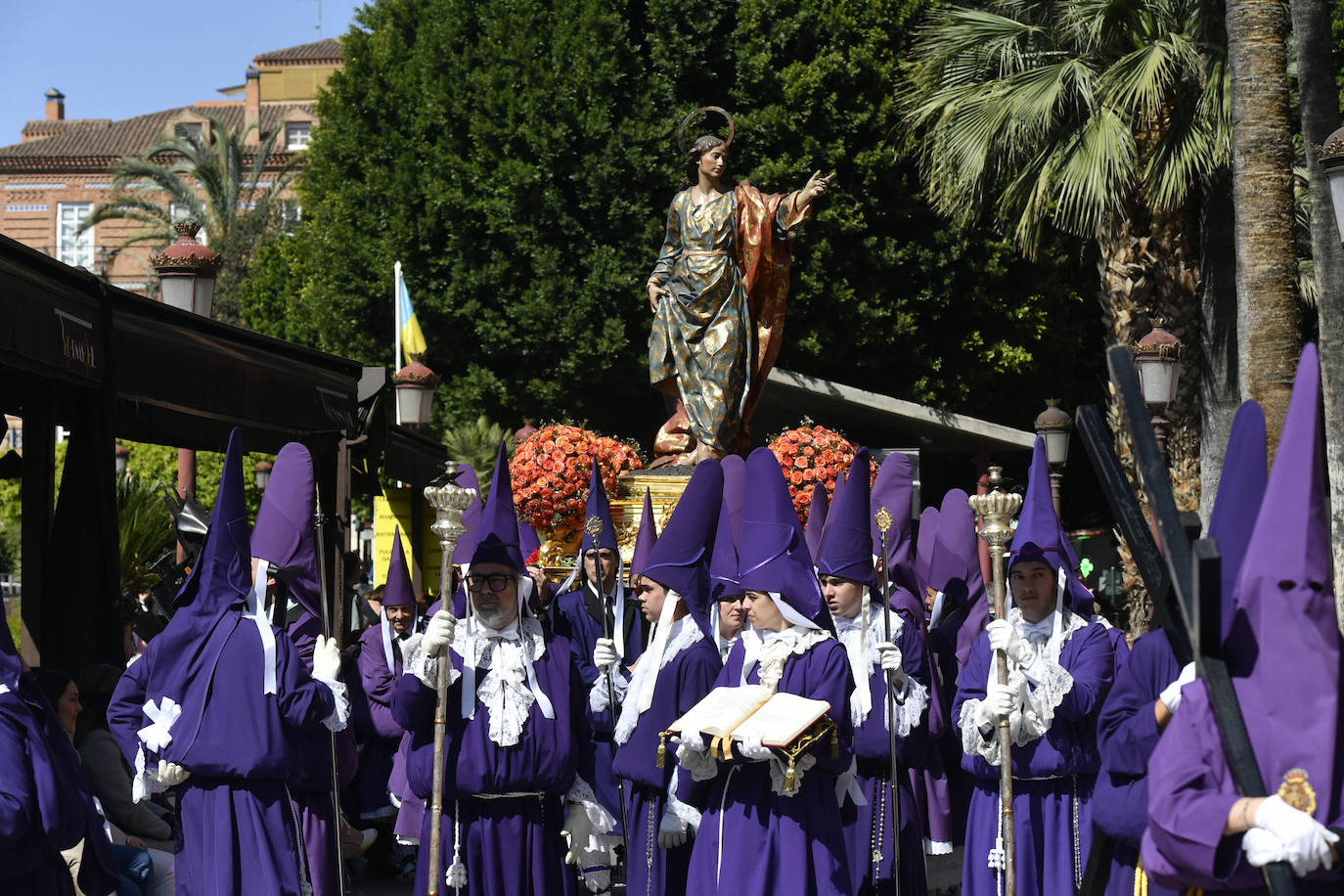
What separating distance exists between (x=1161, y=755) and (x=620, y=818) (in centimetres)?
510

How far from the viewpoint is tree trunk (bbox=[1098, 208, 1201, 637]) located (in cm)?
1631

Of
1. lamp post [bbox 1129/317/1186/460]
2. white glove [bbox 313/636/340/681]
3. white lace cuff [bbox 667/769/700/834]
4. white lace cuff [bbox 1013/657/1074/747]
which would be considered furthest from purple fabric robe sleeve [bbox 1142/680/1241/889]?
lamp post [bbox 1129/317/1186/460]

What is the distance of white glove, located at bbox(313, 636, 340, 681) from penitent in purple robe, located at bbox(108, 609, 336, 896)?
0.20 meters

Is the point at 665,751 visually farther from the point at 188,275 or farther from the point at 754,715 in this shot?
the point at 188,275

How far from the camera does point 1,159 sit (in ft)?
201

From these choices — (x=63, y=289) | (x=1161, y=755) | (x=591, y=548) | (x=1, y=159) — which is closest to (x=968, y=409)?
(x=591, y=548)

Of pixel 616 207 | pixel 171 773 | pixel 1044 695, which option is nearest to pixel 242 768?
pixel 171 773

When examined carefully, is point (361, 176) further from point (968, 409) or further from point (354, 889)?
point (354, 889)

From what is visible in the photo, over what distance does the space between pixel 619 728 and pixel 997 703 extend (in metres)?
1.81

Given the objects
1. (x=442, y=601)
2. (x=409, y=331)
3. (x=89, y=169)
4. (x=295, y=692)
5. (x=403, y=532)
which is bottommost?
(x=295, y=692)

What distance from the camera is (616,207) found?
848 inches

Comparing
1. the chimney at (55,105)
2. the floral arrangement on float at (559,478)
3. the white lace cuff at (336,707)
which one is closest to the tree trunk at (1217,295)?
the floral arrangement on float at (559,478)

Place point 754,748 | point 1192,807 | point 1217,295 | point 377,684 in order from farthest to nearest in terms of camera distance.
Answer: point 1217,295 < point 377,684 < point 754,748 < point 1192,807

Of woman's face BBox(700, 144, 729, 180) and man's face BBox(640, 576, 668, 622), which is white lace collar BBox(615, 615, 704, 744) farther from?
woman's face BBox(700, 144, 729, 180)
